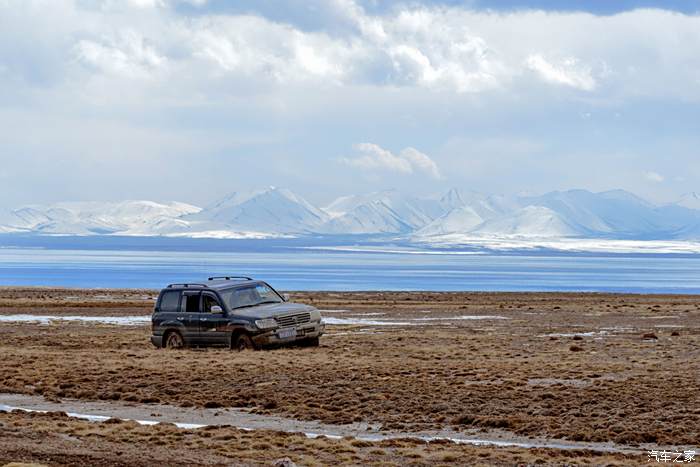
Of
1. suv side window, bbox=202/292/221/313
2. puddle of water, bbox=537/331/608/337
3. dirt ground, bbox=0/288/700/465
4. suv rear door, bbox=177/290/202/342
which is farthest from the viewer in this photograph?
puddle of water, bbox=537/331/608/337

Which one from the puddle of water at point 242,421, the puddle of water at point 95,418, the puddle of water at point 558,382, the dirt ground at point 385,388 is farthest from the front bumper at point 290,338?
the puddle of water at point 95,418

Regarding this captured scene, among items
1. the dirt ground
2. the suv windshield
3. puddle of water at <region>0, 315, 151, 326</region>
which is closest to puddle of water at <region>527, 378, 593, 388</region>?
the dirt ground

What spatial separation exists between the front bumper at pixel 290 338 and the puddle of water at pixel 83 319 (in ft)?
54.6

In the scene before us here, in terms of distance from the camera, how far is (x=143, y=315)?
50.9 meters

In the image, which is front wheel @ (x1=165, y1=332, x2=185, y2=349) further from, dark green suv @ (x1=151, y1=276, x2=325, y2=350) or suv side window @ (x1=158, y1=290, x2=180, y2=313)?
suv side window @ (x1=158, y1=290, x2=180, y2=313)

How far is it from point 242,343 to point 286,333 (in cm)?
112

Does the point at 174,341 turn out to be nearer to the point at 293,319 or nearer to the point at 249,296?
the point at 249,296

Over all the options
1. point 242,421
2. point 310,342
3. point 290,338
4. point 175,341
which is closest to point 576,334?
point 310,342

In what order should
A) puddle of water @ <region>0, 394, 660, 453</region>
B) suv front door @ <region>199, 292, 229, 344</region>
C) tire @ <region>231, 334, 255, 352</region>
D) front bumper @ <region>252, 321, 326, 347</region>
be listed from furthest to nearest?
1. suv front door @ <region>199, 292, 229, 344</region>
2. tire @ <region>231, 334, 255, 352</region>
3. front bumper @ <region>252, 321, 326, 347</region>
4. puddle of water @ <region>0, 394, 660, 453</region>

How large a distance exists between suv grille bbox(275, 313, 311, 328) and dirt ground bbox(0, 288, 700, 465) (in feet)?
3.01

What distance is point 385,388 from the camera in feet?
62.1

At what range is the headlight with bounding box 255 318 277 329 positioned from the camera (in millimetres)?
26859

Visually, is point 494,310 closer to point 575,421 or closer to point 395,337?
point 395,337

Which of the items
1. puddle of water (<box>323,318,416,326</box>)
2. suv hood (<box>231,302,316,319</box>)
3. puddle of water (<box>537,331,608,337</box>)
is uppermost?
suv hood (<box>231,302,316,319</box>)
